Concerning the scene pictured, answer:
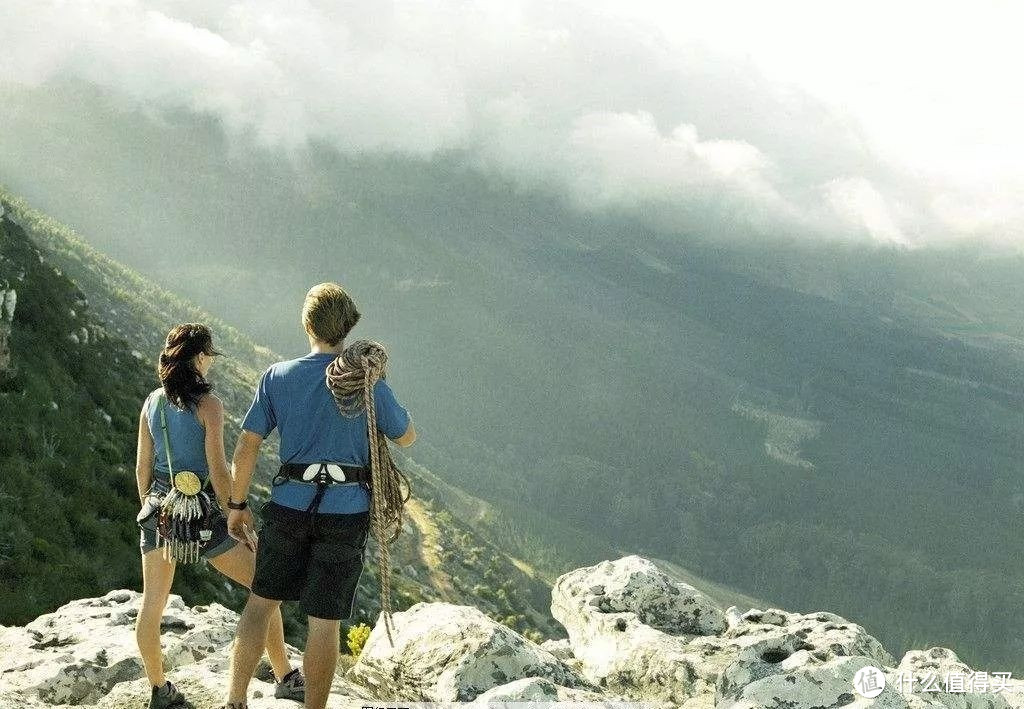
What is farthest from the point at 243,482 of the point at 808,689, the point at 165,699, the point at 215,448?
the point at 808,689

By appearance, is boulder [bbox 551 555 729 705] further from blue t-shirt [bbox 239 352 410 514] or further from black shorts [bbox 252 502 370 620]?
blue t-shirt [bbox 239 352 410 514]

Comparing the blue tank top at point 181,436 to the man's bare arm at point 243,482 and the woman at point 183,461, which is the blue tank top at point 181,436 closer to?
the woman at point 183,461

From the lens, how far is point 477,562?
445 ft

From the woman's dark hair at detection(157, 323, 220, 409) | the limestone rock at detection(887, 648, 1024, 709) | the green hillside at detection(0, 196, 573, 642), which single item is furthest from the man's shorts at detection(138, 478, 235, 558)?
the green hillside at detection(0, 196, 573, 642)

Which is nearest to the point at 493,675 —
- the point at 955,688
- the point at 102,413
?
the point at 955,688

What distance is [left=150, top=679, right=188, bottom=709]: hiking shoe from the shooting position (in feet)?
27.4

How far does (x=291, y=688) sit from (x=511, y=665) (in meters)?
2.29

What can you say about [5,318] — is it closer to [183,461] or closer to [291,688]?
[183,461]

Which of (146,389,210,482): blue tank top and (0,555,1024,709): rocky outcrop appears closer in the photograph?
(146,389,210,482): blue tank top

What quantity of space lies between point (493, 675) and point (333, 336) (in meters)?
4.24

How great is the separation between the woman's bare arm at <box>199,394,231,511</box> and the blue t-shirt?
816 millimetres

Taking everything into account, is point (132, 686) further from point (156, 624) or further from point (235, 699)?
point (235, 699)

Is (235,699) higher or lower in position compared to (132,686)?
higher

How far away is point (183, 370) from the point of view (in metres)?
7.67
